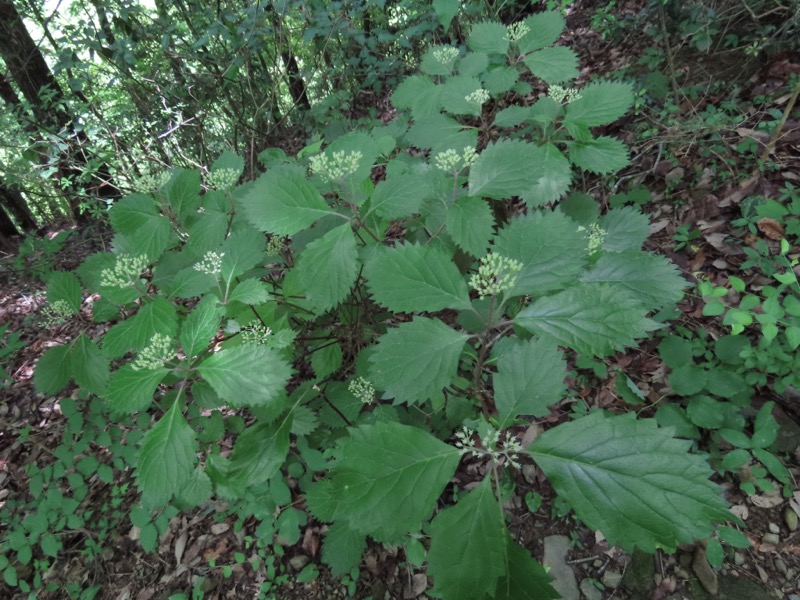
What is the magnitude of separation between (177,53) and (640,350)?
471 cm

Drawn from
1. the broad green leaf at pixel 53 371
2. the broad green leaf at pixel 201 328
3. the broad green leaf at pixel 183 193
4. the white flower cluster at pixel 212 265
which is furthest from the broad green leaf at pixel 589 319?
the broad green leaf at pixel 53 371

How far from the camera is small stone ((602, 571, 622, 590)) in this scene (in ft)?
5.62

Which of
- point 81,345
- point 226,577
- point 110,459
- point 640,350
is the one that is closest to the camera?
point 81,345

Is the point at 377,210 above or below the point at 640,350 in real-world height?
above

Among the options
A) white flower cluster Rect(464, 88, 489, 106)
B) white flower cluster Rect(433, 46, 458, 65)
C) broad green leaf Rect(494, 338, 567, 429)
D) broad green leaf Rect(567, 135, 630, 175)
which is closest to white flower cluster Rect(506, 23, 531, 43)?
white flower cluster Rect(433, 46, 458, 65)

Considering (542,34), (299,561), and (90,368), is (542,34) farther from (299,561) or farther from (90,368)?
(299,561)

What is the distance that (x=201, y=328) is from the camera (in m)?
1.36

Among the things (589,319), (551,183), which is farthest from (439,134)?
(589,319)

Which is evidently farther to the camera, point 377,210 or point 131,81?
point 131,81

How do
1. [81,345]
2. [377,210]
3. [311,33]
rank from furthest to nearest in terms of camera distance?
[311,33], [81,345], [377,210]

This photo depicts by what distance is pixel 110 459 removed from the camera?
9.50 feet

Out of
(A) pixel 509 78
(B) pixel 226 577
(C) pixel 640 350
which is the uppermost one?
(A) pixel 509 78

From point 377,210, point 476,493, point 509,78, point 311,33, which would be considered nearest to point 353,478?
point 476,493

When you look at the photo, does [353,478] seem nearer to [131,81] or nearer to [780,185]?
[780,185]
